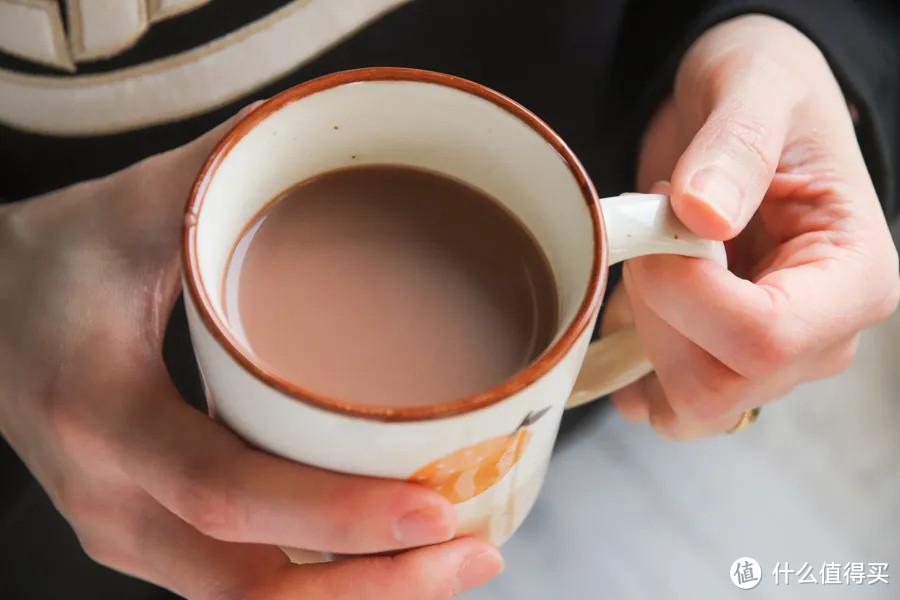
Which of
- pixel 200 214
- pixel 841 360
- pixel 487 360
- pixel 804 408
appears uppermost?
pixel 200 214

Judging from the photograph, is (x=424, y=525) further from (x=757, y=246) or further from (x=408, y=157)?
(x=757, y=246)

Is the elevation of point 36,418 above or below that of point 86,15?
below

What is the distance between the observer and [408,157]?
519mm

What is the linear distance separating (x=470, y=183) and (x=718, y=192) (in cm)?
15

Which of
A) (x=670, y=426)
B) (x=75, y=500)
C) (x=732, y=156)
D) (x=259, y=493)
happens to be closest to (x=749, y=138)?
(x=732, y=156)

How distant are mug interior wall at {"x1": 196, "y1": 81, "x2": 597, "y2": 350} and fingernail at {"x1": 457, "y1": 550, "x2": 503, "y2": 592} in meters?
0.14

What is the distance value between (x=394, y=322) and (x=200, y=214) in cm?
12

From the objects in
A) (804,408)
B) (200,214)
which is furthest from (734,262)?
(200,214)

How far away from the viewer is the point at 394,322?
0.45m

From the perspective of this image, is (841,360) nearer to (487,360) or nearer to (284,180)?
(487,360)

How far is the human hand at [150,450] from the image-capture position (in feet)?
1.27

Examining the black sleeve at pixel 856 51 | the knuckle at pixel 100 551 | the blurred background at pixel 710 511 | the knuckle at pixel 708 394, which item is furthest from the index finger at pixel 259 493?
the black sleeve at pixel 856 51

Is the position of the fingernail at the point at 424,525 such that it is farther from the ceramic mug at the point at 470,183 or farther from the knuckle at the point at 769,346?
the knuckle at the point at 769,346

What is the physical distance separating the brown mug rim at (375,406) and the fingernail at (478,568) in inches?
4.4
